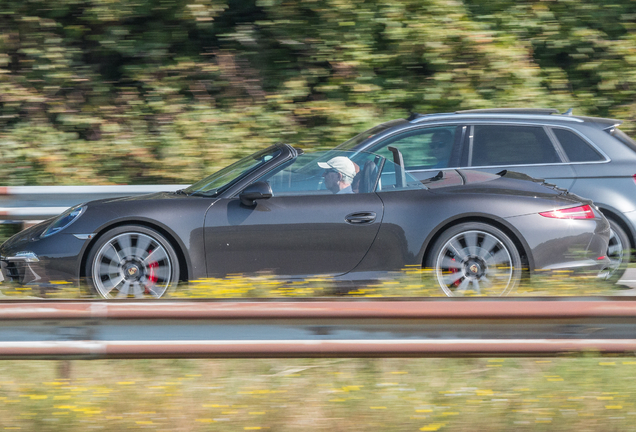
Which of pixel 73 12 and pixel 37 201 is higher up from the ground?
pixel 73 12

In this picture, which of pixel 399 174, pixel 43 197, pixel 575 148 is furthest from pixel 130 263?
pixel 575 148

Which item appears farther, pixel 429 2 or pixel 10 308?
pixel 429 2

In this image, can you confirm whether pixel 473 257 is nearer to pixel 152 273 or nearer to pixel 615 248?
pixel 615 248

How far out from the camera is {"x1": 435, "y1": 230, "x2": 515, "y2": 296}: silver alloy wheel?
503cm

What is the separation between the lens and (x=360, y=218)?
5102mm

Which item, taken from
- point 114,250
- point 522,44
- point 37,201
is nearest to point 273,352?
point 114,250

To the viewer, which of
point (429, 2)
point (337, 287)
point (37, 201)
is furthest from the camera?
point (429, 2)

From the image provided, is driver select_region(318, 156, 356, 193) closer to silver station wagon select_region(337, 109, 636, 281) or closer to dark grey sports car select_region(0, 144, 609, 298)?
dark grey sports car select_region(0, 144, 609, 298)

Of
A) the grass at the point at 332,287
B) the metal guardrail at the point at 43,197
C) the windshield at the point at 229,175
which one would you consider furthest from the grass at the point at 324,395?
the metal guardrail at the point at 43,197

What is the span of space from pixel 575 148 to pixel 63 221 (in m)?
4.57

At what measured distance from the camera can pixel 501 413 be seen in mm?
3064

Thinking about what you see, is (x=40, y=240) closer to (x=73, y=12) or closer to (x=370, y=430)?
(x=370, y=430)

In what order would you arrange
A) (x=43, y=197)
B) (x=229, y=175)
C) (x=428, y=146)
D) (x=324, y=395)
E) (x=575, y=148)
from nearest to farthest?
(x=324, y=395)
(x=229, y=175)
(x=575, y=148)
(x=428, y=146)
(x=43, y=197)

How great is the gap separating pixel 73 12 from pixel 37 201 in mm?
4635
